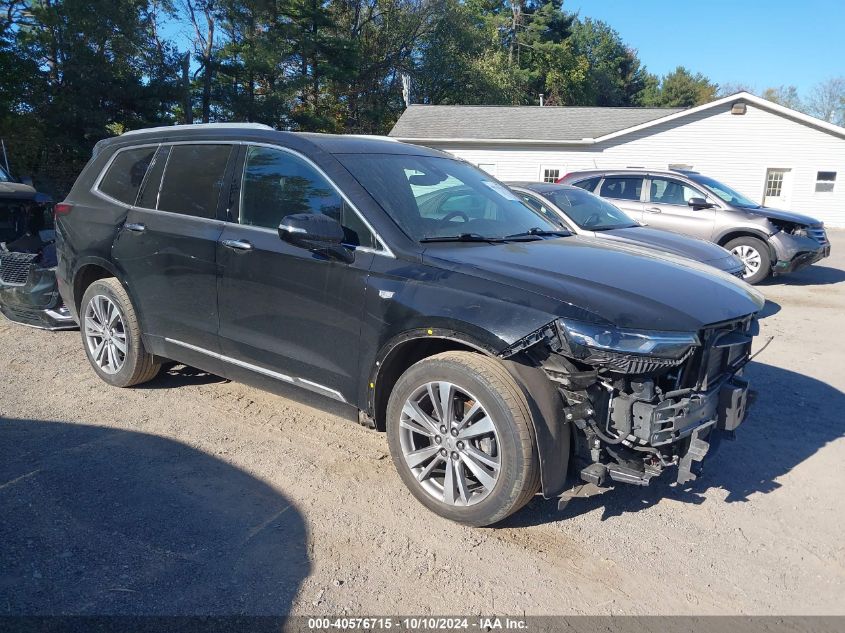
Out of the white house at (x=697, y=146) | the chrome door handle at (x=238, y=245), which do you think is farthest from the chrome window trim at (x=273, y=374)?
the white house at (x=697, y=146)

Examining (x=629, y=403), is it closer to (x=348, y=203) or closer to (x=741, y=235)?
(x=348, y=203)

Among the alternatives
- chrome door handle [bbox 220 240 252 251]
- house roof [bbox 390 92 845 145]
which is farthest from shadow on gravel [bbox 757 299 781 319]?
house roof [bbox 390 92 845 145]

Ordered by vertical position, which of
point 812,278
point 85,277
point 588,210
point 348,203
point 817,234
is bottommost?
point 812,278

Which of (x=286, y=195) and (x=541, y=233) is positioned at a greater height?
(x=286, y=195)

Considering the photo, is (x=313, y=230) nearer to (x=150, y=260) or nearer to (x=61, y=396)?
(x=150, y=260)

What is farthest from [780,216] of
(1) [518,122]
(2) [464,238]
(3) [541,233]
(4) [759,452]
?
(1) [518,122]

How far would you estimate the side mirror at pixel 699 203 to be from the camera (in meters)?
11.1

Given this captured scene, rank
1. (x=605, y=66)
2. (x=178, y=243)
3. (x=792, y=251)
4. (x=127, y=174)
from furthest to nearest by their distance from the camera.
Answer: (x=605, y=66)
(x=792, y=251)
(x=127, y=174)
(x=178, y=243)

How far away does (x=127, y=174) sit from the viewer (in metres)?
5.14

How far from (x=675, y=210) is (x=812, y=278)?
3168 mm

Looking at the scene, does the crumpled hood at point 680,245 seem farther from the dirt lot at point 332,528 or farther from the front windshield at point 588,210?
the dirt lot at point 332,528

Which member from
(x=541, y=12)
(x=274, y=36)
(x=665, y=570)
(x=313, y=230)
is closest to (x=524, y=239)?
(x=313, y=230)

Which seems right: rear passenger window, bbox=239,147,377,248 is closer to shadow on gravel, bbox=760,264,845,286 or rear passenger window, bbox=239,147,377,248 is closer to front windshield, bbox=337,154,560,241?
front windshield, bbox=337,154,560,241

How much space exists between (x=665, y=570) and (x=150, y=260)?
381 cm
